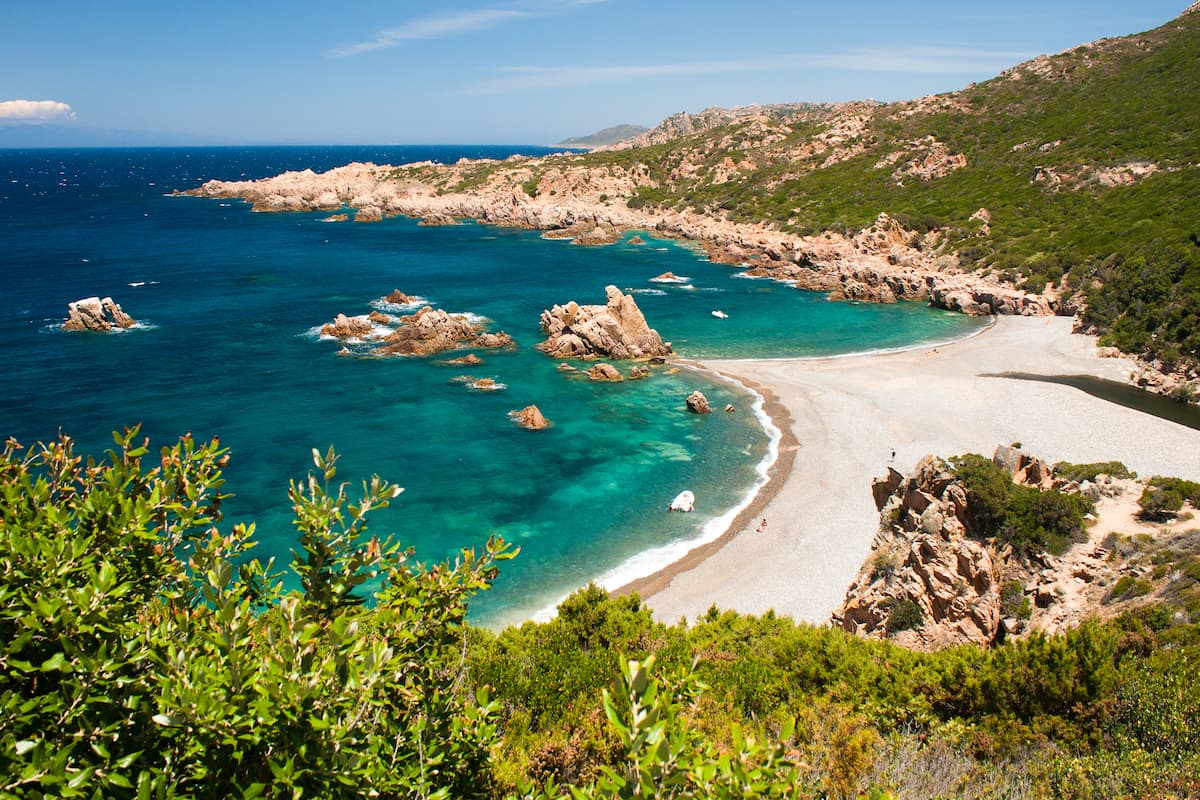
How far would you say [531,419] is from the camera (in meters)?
38.6

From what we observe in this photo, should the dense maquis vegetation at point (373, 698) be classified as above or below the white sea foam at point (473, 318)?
above

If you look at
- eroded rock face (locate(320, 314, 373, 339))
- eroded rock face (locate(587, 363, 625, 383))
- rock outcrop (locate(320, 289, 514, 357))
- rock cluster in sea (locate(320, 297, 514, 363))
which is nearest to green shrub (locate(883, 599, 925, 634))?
eroded rock face (locate(587, 363, 625, 383))

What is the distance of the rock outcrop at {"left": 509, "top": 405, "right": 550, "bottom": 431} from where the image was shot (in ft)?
126

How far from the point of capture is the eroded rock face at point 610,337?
5084 cm

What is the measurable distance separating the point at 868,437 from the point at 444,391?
24.8 meters

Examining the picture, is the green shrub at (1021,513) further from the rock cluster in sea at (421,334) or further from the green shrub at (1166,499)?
the rock cluster in sea at (421,334)

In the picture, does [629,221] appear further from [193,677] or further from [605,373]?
[193,677]

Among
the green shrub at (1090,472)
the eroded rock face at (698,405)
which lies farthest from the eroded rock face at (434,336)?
the green shrub at (1090,472)

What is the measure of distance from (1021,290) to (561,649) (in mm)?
65965

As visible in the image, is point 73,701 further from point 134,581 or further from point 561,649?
point 561,649

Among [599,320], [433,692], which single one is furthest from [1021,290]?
[433,692]

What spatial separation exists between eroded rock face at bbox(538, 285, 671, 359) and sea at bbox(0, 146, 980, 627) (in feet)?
6.81

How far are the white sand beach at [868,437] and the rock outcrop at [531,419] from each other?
42.9ft

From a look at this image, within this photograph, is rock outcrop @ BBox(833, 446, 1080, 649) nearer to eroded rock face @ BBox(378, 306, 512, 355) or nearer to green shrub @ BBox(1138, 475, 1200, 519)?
green shrub @ BBox(1138, 475, 1200, 519)
